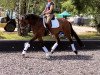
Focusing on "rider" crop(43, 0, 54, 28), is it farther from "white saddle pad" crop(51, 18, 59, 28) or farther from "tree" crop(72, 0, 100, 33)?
"tree" crop(72, 0, 100, 33)

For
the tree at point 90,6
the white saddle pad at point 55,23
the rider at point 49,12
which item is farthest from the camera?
the tree at point 90,6

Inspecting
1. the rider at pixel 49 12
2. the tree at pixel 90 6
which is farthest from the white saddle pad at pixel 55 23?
the tree at pixel 90 6

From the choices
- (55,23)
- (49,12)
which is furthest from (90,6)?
(49,12)

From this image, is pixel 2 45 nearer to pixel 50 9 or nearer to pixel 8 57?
pixel 8 57

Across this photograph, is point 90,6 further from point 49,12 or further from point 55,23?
point 49,12

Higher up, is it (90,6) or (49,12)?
(49,12)

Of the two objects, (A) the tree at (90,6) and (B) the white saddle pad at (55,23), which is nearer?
(B) the white saddle pad at (55,23)

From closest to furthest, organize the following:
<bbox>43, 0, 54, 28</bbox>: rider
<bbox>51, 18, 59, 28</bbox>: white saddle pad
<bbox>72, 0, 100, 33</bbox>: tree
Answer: <bbox>43, 0, 54, 28</bbox>: rider < <bbox>51, 18, 59, 28</bbox>: white saddle pad < <bbox>72, 0, 100, 33</bbox>: tree

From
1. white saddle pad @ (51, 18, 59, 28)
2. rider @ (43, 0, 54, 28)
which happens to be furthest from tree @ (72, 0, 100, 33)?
rider @ (43, 0, 54, 28)

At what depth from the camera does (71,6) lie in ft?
88.8

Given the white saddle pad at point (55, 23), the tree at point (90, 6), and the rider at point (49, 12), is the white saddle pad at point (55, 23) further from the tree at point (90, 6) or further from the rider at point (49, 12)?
the tree at point (90, 6)

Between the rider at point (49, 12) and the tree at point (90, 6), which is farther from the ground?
the rider at point (49, 12)

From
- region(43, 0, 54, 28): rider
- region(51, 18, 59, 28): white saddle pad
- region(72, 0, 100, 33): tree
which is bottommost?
region(72, 0, 100, 33): tree

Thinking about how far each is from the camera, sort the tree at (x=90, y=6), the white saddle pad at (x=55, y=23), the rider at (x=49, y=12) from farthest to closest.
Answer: the tree at (x=90, y=6), the white saddle pad at (x=55, y=23), the rider at (x=49, y=12)
